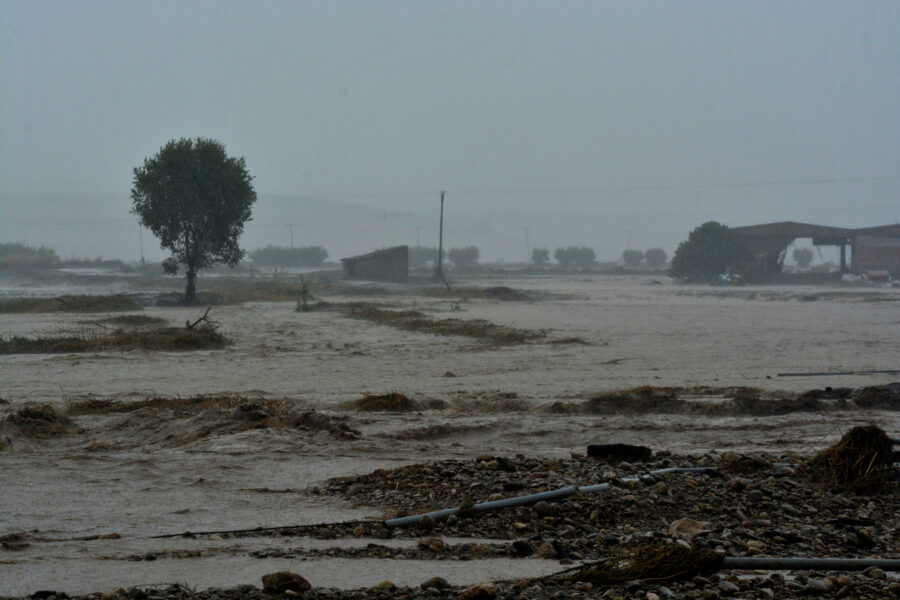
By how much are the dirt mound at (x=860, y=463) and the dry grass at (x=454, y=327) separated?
45.2 ft

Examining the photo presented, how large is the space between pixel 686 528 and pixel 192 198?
114ft

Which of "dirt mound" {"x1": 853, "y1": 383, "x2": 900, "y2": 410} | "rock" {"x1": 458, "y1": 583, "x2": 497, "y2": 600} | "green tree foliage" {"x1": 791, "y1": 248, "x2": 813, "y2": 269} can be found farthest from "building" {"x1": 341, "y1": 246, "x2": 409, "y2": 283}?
"green tree foliage" {"x1": 791, "y1": 248, "x2": 813, "y2": 269}

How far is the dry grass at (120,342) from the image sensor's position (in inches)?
778

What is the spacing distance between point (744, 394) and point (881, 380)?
3.07 metres

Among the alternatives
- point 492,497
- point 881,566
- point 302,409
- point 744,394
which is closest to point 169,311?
point 302,409

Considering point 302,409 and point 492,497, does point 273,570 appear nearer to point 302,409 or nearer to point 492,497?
point 492,497

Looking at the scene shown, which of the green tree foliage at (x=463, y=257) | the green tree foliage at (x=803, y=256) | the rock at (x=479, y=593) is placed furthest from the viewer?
the green tree foliage at (x=803, y=256)

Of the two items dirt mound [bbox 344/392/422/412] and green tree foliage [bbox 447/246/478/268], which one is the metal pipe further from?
green tree foliage [bbox 447/246/478/268]

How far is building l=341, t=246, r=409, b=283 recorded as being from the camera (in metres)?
59.1

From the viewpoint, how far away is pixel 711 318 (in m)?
29.6

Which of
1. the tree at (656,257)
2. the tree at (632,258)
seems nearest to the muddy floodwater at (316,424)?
the tree at (632,258)

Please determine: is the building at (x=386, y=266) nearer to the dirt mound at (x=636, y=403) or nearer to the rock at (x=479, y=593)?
the dirt mound at (x=636, y=403)

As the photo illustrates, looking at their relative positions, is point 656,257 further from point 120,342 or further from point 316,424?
point 316,424

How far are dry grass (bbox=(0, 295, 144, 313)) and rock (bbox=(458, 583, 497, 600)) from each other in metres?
31.4
